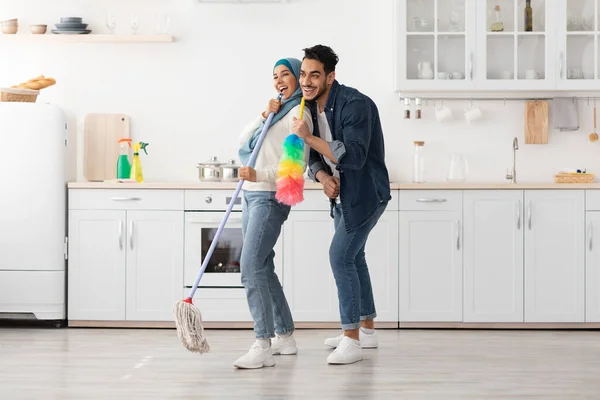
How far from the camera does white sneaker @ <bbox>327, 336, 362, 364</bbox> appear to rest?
3555 millimetres

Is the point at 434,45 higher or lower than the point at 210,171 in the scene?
higher

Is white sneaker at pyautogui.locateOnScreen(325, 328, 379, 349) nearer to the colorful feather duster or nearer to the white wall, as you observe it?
the colorful feather duster

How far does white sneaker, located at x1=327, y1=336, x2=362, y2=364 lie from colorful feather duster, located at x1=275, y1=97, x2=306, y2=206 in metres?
0.69

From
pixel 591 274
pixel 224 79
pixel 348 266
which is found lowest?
pixel 591 274

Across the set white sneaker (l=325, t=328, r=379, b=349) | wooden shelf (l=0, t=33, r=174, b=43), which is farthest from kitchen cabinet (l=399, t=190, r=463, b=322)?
wooden shelf (l=0, t=33, r=174, b=43)

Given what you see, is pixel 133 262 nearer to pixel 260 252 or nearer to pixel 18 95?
pixel 18 95

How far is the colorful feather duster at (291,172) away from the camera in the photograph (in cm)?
331

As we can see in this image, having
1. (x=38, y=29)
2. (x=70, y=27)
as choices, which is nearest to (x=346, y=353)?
(x=70, y=27)

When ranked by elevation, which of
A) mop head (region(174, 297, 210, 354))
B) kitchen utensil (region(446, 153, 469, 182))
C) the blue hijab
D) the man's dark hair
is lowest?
mop head (region(174, 297, 210, 354))

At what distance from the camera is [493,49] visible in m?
4.90

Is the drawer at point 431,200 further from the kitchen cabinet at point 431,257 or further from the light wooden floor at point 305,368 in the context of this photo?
the light wooden floor at point 305,368

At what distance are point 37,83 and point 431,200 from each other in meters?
2.37

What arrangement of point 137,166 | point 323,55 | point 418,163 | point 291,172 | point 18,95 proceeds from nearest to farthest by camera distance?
point 291,172 < point 323,55 < point 18,95 < point 137,166 < point 418,163

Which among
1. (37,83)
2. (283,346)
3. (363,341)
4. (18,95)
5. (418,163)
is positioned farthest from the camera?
(418,163)
